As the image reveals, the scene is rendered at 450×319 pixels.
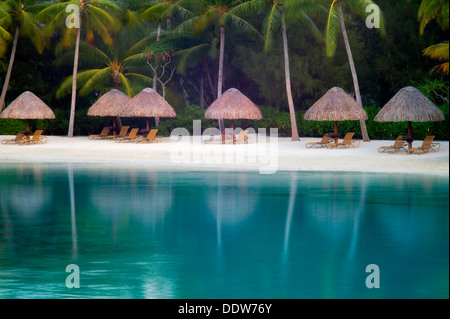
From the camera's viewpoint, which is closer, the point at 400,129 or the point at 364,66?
the point at 400,129

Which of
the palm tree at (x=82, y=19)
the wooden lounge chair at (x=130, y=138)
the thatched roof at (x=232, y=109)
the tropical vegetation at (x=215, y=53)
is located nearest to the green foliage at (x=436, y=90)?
the tropical vegetation at (x=215, y=53)

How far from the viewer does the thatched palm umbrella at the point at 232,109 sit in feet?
104

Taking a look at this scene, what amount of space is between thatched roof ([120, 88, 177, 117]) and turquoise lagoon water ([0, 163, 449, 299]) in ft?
44.1

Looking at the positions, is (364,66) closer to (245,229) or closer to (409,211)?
(409,211)

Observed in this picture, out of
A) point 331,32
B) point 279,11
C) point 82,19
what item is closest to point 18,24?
point 82,19

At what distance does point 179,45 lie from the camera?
39.0 metres

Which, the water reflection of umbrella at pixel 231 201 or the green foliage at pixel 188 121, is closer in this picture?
the water reflection of umbrella at pixel 231 201

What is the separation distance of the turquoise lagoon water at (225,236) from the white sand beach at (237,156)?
5.30 ft

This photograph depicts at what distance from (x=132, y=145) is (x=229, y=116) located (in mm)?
4390

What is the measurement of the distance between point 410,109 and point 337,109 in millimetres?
3364

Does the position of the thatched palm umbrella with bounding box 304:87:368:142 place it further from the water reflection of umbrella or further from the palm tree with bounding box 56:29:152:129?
the palm tree with bounding box 56:29:152:129

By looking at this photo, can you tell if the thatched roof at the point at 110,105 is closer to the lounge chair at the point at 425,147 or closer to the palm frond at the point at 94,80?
the palm frond at the point at 94,80

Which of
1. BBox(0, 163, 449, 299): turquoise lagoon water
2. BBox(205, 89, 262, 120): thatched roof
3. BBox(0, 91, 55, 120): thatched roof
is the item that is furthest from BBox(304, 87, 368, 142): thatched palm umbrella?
BBox(0, 91, 55, 120): thatched roof

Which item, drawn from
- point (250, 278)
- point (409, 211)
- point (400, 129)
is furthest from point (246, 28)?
point (250, 278)
